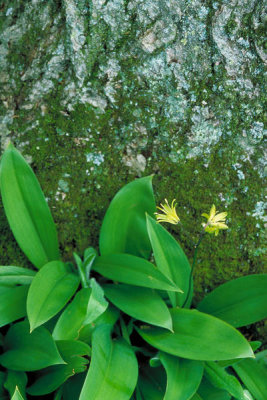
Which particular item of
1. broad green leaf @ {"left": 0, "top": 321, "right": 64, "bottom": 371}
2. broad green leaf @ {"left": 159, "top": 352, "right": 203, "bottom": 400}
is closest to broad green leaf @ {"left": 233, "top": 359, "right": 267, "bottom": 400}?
broad green leaf @ {"left": 159, "top": 352, "right": 203, "bottom": 400}

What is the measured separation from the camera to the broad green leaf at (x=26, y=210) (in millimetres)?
1674

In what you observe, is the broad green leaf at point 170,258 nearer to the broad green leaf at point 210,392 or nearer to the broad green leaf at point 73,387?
the broad green leaf at point 210,392

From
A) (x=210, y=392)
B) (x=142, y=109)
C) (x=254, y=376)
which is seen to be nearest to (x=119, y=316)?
(x=210, y=392)

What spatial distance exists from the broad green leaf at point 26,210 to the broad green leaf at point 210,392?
81 centimetres

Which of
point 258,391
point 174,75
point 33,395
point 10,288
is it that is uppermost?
point 174,75

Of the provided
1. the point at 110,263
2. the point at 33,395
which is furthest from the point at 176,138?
the point at 33,395

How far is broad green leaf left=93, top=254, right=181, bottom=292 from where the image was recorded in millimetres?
1480

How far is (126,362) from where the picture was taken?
146 cm

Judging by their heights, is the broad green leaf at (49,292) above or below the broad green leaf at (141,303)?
above

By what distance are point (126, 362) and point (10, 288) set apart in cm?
54

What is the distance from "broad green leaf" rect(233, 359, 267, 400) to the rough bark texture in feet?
1.24

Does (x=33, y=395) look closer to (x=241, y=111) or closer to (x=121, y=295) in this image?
(x=121, y=295)

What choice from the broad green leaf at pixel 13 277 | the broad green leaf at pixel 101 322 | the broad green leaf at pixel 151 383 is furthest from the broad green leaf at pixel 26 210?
the broad green leaf at pixel 151 383

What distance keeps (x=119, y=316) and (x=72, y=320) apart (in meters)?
0.30
